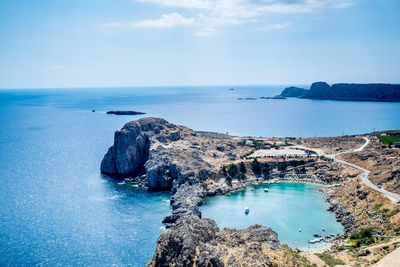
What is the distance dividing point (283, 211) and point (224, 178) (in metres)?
20.9

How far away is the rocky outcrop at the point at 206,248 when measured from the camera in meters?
32.6

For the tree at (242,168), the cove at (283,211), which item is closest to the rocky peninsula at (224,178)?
the tree at (242,168)

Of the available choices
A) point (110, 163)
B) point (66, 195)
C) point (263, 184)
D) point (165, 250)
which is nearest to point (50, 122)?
point (110, 163)

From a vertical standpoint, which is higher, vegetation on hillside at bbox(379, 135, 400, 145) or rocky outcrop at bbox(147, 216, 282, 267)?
vegetation on hillside at bbox(379, 135, 400, 145)

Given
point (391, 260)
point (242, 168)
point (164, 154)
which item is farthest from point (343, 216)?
point (164, 154)

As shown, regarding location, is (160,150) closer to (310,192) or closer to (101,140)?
(310,192)

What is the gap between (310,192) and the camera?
243 ft

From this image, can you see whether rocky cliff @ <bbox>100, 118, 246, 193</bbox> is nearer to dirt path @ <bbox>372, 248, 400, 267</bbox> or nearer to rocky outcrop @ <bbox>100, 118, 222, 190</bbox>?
rocky outcrop @ <bbox>100, 118, 222, 190</bbox>

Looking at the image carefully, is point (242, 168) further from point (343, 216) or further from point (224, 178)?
point (343, 216)

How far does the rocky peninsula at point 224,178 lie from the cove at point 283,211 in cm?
259

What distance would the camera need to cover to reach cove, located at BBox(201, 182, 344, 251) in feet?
177

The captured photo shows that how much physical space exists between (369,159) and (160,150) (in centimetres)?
5550

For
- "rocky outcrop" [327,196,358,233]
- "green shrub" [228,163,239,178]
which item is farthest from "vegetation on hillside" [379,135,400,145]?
"green shrub" [228,163,239,178]

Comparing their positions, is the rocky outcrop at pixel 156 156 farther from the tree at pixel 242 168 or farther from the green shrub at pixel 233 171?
the tree at pixel 242 168
